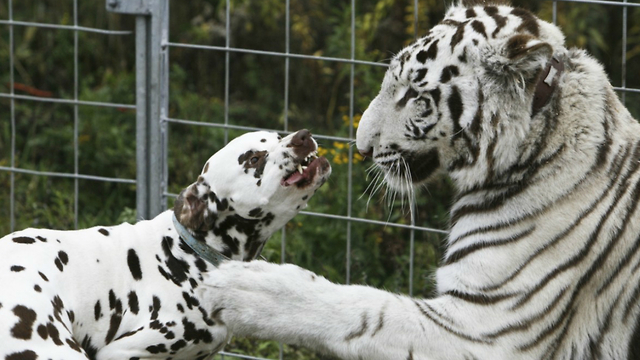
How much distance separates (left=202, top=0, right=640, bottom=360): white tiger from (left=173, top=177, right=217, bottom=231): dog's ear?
48cm

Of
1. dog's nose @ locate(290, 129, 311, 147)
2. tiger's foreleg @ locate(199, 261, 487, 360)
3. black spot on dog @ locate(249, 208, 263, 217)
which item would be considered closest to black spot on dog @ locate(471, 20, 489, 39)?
dog's nose @ locate(290, 129, 311, 147)

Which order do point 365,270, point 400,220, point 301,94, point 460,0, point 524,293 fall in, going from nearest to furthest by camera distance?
point 524,293
point 460,0
point 365,270
point 400,220
point 301,94

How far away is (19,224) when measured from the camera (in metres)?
5.18

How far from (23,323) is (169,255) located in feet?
2.15

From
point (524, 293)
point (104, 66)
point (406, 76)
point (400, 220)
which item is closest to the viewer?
point (524, 293)

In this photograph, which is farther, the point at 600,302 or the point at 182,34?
the point at 182,34

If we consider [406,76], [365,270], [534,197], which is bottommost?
[365,270]

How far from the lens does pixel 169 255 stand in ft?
11.3

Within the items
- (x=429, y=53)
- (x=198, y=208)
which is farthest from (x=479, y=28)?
(x=198, y=208)

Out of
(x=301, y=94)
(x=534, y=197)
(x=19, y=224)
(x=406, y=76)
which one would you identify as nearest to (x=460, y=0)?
(x=406, y=76)

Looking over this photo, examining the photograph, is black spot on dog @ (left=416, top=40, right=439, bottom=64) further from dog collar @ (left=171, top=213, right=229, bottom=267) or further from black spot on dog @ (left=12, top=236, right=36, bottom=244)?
black spot on dog @ (left=12, top=236, right=36, bottom=244)

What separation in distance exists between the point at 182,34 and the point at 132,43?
41cm

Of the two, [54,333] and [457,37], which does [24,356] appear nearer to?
[54,333]

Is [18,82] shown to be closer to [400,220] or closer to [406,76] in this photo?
[400,220]
